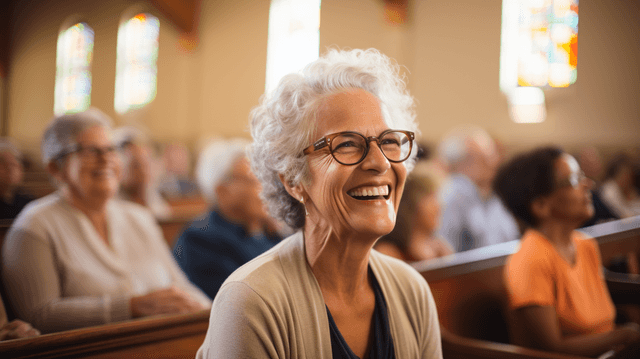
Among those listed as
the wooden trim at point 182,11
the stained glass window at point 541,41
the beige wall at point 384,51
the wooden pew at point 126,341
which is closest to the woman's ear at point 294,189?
the wooden pew at point 126,341

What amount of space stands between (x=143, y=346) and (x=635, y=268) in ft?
11.8

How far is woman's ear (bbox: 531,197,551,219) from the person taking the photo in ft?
6.09

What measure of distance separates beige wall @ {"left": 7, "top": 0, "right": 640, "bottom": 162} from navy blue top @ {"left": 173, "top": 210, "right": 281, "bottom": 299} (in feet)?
17.8

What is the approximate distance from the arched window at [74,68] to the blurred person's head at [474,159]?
10017mm

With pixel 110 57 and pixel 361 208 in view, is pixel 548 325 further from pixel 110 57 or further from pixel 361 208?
pixel 110 57

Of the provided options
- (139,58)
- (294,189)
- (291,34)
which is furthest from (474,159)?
(139,58)

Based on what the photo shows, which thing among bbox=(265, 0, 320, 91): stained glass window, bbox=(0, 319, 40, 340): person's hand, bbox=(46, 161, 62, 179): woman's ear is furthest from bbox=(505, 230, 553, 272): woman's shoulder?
bbox=(265, 0, 320, 91): stained glass window

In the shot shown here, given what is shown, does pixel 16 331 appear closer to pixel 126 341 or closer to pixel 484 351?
pixel 126 341

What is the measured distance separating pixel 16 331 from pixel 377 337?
1.05 metres

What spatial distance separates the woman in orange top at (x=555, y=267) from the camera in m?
1.65

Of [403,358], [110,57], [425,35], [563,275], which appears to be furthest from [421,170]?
[110,57]

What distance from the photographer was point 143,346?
128 cm

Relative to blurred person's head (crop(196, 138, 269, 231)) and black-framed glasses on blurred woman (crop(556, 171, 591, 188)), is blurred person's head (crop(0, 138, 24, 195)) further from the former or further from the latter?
black-framed glasses on blurred woman (crop(556, 171, 591, 188))

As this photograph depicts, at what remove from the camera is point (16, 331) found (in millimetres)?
1308
